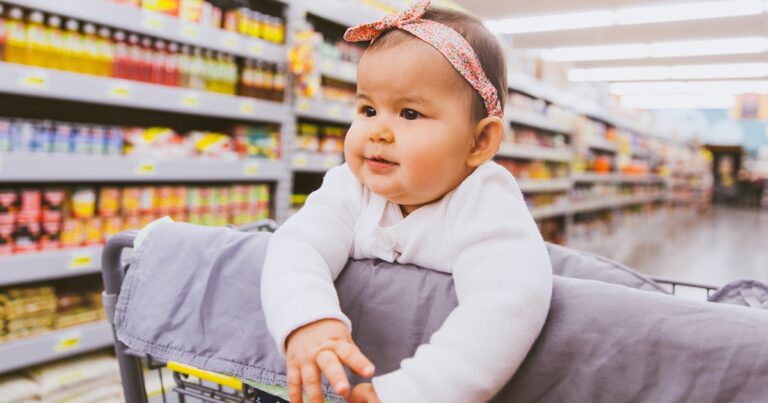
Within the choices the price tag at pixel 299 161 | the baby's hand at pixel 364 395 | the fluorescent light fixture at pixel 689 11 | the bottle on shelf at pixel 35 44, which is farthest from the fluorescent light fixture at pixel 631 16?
the baby's hand at pixel 364 395

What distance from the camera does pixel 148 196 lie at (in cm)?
283

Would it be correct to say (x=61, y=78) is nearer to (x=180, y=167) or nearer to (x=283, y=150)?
(x=180, y=167)

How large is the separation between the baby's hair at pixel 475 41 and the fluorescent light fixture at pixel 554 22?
784cm

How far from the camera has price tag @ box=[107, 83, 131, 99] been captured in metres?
2.50

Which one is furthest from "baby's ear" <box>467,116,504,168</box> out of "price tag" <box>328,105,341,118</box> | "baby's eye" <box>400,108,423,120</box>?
"price tag" <box>328,105,341,118</box>

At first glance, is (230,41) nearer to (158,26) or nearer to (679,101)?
(158,26)

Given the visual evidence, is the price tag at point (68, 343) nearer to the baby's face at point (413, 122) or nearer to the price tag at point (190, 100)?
the price tag at point (190, 100)

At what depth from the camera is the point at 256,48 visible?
123 inches

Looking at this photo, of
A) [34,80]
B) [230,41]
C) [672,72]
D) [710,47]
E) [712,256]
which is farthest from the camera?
[672,72]

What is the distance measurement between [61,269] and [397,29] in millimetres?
2191

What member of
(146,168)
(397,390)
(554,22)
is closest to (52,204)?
(146,168)

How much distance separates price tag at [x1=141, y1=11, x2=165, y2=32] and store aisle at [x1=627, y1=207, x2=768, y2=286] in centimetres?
373

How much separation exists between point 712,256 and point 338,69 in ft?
A: 19.9

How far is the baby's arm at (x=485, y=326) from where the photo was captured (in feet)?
2.13
